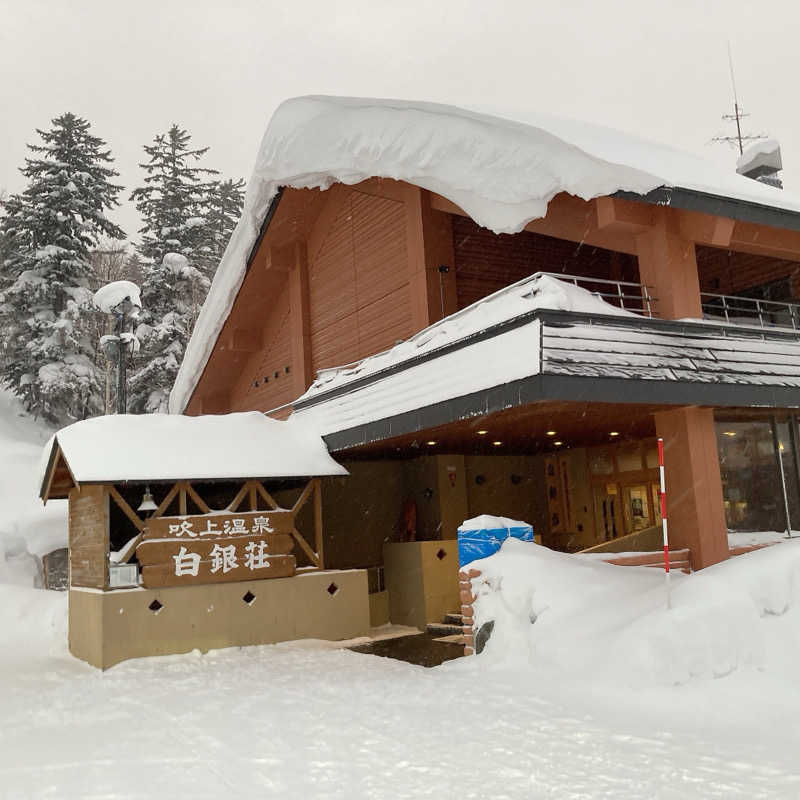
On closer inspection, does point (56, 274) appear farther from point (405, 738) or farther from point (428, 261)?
point (405, 738)

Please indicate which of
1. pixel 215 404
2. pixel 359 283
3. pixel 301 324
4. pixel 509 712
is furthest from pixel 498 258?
pixel 215 404

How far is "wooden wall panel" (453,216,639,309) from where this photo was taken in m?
13.6

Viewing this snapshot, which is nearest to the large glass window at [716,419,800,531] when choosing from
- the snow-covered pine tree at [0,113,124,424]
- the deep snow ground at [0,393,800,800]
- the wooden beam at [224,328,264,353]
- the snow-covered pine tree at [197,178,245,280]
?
the deep snow ground at [0,393,800,800]

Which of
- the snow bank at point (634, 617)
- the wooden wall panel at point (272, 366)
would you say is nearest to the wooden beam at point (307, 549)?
the snow bank at point (634, 617)

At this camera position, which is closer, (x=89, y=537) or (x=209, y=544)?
(x=209, y=544)

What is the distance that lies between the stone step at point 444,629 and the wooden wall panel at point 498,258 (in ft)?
16.7

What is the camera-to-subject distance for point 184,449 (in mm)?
12023

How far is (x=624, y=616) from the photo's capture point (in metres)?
7.72

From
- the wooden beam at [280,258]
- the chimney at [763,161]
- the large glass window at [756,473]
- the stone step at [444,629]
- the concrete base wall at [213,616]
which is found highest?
the chimney at [763,161]

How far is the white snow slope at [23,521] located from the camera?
19.8 m

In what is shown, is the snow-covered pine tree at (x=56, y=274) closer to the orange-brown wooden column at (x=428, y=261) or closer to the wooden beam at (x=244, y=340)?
the wooden beam at (x=244, y=340)

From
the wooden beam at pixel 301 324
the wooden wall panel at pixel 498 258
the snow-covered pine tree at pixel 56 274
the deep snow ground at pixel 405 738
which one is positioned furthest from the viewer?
the snow-covered pine tree at pixel 56 274

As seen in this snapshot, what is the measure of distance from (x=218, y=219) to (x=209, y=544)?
31.4m

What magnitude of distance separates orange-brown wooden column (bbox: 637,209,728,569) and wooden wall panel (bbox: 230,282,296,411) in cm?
915
